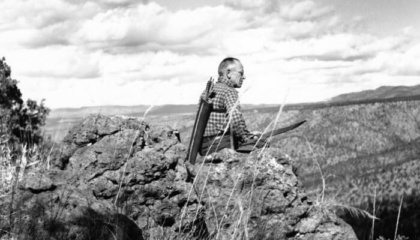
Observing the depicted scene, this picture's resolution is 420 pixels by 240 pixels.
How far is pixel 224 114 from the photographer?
6184 mm

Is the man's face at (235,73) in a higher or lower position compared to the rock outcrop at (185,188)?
higher

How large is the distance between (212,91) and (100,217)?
3188mm

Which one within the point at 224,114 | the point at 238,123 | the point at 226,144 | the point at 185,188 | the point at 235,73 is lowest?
the point at 185,188

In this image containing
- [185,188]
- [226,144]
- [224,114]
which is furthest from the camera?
[224,114]

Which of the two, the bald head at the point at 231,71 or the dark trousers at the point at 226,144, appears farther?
the bald head at the point at 231,71

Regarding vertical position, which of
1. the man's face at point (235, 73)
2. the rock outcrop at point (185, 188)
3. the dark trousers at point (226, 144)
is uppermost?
the man's face at point (235, 73)

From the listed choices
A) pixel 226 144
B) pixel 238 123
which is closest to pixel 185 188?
pixel 238 123

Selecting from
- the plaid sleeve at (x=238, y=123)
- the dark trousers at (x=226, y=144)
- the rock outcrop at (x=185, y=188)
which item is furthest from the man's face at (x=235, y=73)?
the rock outcrop at (x=185, y=188)

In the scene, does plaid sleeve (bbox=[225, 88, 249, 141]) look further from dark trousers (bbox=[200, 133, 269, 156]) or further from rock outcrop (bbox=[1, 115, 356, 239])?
rock outcrop (bbox=[1, 115, 356, 239])

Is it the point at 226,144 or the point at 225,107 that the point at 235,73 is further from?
the point at 226,144

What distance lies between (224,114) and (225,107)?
0.33 ft

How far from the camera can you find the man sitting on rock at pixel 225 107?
589 cm

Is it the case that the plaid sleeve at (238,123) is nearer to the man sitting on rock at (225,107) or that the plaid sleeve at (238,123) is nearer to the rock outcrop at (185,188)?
the man sitting on rock at (225,107)

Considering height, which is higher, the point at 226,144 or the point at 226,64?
the point at 226,64
